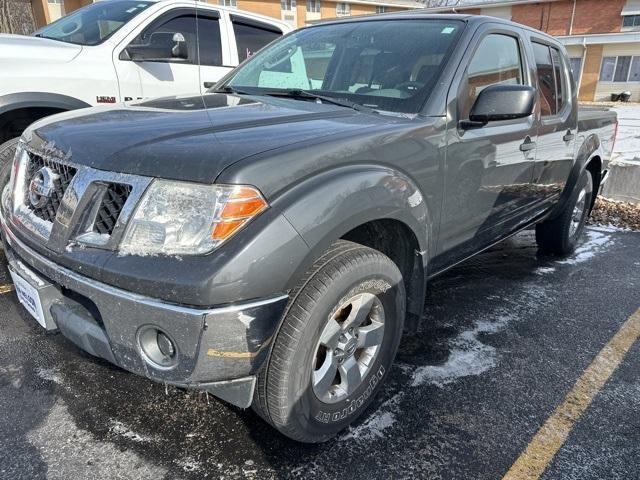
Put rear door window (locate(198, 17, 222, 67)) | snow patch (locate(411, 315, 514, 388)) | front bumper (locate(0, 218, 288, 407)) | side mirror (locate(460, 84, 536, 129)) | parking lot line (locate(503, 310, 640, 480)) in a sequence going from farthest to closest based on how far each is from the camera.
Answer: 1. rear door window (locate(198, 17, 222, 67))
2. snow patch (locate(411, 315, 514, 388))
3. side mirror (locate(460, 84, 536, 129))
4. parking lot line (locate(503, 310, 640, 480))
5. front bumper (locate(0, 218, 288, 407))

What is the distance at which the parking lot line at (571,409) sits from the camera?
81.9 inches

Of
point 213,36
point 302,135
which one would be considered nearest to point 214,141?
point 302,135

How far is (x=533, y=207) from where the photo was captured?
357 centimetres

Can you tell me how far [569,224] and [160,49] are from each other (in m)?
3.88

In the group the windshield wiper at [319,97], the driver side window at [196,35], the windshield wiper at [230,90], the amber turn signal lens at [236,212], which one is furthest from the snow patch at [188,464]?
the driver side window at [196,35]

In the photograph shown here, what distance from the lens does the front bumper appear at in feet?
5.21

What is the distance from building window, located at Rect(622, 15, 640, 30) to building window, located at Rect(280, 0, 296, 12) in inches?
881

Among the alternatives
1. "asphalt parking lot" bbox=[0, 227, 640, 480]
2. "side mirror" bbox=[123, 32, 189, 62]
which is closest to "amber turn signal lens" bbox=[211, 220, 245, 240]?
"asphalt parking lot" bbox=[0, 227, 640, 480]

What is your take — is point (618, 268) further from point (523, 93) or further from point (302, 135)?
point (302, 135)

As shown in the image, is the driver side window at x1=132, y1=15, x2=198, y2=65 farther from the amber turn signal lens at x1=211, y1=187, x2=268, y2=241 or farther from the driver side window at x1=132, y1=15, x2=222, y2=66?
the amber turn signal lens at x1=211, y1=187, x2=268, y2=241

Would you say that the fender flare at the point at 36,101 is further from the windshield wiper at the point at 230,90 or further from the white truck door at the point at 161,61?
the windshield wiper at the point at 230,90

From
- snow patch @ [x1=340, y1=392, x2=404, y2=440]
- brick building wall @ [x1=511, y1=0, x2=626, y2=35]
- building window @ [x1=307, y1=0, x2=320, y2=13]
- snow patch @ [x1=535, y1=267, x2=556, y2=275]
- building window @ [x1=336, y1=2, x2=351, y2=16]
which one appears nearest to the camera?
snow patch @ [x1=340, y1=392, x2=404, y2=440]

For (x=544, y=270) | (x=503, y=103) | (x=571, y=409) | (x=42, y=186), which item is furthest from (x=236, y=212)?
(x=544, y=270)

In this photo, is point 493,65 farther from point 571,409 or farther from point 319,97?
point 571,409
